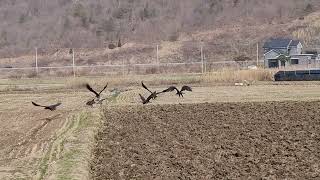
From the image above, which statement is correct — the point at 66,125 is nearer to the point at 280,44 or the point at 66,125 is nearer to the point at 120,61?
the point at 280,44

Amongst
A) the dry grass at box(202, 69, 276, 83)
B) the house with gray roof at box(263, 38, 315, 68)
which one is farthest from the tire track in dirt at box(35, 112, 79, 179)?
the house with gray roof at box(263, 38, 315, 68)

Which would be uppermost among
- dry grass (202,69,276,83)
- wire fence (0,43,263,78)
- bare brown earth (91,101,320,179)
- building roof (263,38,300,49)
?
building roof (263,38,300,49)

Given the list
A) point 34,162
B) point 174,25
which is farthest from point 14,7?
point 34,162

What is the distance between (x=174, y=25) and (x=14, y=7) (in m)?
29.0

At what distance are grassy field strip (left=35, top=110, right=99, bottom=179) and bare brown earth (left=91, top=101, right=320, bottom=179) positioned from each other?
25cm

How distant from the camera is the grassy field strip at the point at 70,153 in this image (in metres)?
10.6

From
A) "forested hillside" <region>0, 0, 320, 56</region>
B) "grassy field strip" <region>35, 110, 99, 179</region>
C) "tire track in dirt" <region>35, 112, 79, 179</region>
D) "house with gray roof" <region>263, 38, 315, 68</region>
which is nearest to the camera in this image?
"grassy field strip" <region>35, 110, 99, 179</region>

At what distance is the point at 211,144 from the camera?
41.8ft

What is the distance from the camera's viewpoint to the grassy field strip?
1057 centimetres

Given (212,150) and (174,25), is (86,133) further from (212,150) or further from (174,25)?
(174,25)

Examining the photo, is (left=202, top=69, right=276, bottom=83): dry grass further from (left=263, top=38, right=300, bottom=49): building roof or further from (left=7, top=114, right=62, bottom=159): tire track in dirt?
(left=7, top=114, right=62, bottom=159): tire track in dirt

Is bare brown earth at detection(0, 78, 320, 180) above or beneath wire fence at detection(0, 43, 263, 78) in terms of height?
beneath

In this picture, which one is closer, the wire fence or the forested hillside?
the wire fence

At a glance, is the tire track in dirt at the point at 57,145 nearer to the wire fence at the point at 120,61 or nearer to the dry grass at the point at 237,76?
the dry grass at the point at 237,76
